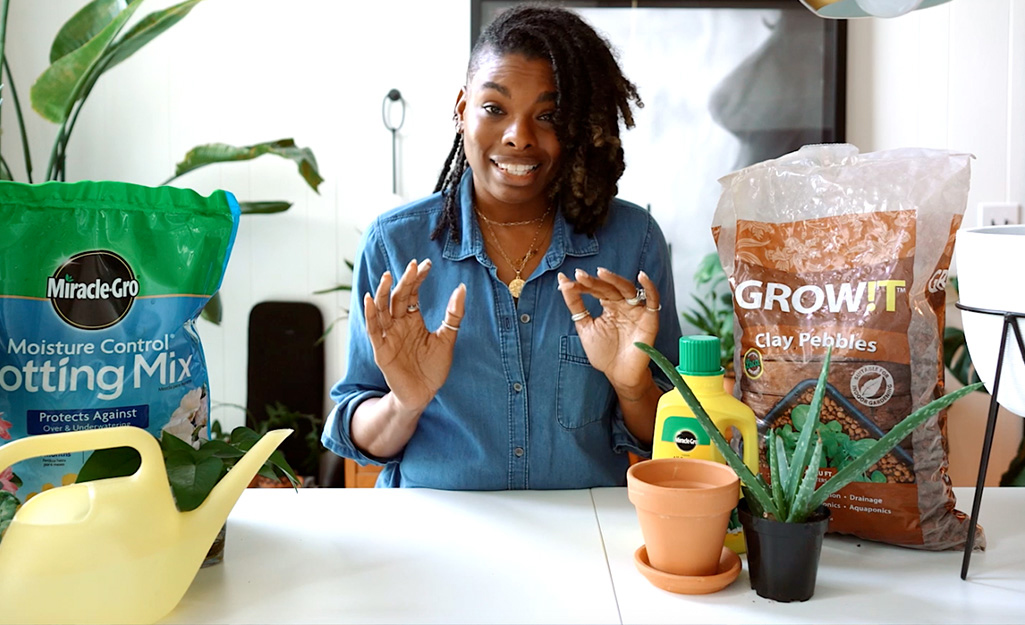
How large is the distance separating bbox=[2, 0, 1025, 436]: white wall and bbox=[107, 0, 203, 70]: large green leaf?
50 centimetres

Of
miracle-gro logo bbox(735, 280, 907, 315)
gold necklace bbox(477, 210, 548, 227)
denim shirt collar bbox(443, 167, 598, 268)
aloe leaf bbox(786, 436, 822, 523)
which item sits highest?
gold necklace bbox(477, 210, 548, 227)

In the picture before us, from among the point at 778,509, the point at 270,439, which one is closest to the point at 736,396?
the point at 778,509

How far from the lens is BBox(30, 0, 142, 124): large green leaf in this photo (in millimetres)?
2045

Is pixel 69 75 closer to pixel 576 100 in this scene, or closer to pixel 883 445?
pixel 576 100

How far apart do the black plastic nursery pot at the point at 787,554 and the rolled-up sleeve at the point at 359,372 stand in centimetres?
68

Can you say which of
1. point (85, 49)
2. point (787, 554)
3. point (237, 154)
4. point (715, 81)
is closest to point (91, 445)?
point (787, 554)

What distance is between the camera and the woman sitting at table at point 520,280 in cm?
127

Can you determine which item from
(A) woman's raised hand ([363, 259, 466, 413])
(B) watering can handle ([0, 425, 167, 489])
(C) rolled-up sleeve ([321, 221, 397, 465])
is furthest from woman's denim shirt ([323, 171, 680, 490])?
(B) watering can handle ([0, 425, 167, 489])

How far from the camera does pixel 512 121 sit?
127 cm

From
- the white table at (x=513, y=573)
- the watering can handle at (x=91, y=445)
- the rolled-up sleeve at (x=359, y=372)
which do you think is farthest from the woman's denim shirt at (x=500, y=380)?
the watering can handle at (x=91, y=445)

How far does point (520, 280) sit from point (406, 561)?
0.54 m

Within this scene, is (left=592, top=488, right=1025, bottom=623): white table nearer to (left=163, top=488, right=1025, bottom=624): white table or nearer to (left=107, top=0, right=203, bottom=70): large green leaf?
(left=163, top=488, right=1025, bottom=624): white table

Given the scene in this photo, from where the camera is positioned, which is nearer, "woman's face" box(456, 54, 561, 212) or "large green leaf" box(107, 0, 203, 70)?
"woman's face" box(456, 54, 561, 212)

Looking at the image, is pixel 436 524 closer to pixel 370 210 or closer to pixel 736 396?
pixel 736 396
